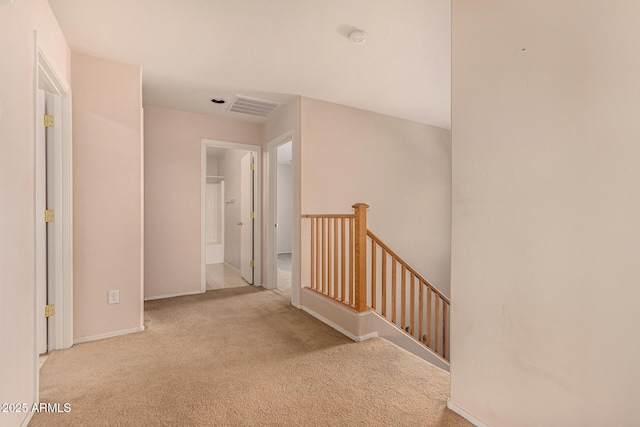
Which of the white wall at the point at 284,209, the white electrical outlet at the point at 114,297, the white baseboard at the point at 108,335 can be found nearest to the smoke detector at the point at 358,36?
the white electrical outlet at the point at 114,297

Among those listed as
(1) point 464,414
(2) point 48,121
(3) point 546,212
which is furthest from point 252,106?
(1) point 464,414

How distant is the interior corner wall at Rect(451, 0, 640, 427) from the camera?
1.06 meters

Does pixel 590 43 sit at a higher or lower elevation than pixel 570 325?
higher

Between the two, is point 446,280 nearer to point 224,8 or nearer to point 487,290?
point 487,290

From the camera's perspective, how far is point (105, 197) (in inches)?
99.7

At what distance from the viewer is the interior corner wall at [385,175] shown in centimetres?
351

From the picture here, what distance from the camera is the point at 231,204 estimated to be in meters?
5.70

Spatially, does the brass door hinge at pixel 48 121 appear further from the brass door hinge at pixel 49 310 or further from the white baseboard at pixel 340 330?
the white baseboard at pixel 340 330

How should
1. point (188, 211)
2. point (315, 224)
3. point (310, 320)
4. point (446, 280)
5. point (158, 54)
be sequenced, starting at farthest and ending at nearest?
point (446, 280) < point (188, 211) < point (315, 224) < point (310, 320) < point (158, 54)

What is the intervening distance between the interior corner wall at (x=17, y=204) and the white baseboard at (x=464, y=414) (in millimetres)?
2037

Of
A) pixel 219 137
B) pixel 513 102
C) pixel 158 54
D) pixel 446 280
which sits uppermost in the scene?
pixel 158 54

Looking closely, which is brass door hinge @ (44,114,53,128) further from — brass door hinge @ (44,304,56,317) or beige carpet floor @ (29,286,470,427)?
beige carpet floor @ (29,286,470,427)

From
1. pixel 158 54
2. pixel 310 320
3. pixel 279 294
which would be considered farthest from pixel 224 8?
pixel 279 294

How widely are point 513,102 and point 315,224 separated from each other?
2.26 meters
